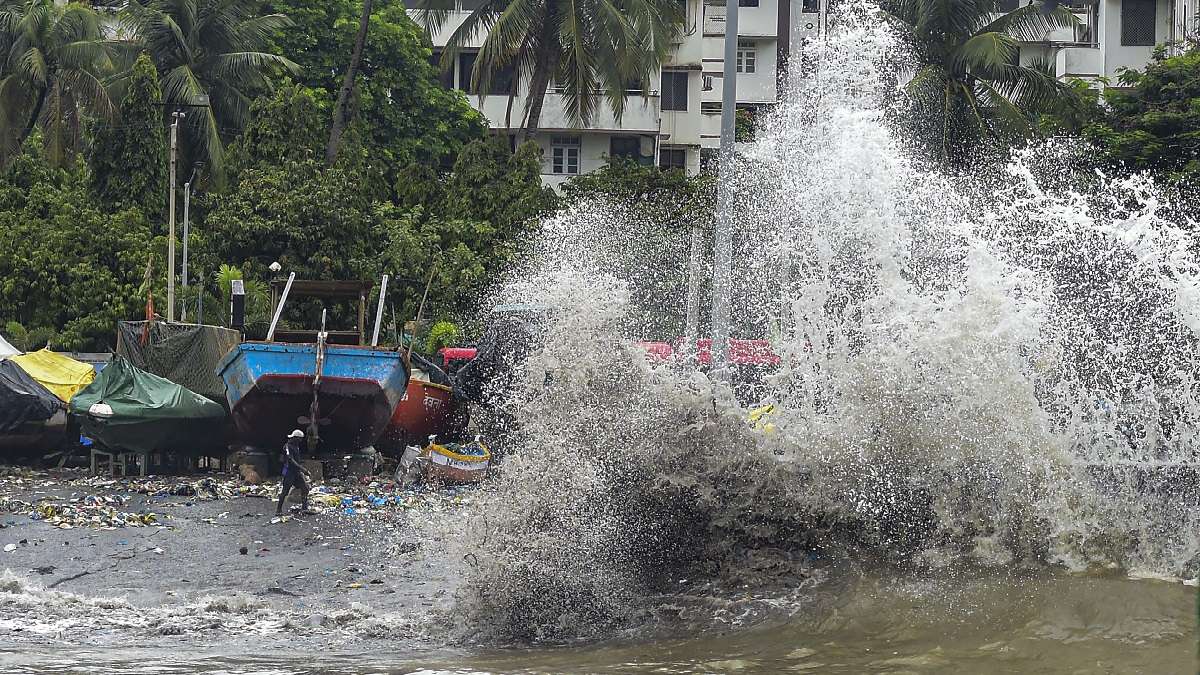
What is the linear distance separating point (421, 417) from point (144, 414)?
4.27 meters

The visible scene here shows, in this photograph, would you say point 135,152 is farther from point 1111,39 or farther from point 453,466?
point 1111,39

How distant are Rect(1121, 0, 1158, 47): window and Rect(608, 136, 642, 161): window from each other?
1417 centimetres

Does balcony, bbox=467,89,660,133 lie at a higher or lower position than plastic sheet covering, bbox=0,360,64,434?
higher

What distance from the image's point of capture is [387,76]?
41.4 m

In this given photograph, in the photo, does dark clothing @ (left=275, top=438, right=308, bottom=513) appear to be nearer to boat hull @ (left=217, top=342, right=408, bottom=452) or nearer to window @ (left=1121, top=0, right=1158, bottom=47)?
boat hull @ (left=217, top=342, right=408, bottom=452)

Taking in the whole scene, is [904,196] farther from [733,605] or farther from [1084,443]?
[733,605]

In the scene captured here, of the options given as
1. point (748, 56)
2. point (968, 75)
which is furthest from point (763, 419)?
point (748, 56)

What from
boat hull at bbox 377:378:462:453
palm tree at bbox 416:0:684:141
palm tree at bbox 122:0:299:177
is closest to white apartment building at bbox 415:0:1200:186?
palm tree at bbox 416:0:684:141

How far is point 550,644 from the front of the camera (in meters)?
10.2

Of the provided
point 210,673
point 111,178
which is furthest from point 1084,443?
point 111,178

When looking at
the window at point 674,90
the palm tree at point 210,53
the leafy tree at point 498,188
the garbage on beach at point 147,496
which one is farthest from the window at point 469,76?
the garbage on beach at point 147,496

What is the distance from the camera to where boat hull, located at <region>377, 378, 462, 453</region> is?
75.4 ft

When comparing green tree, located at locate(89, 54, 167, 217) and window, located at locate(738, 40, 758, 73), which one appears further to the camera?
window, located at locate(738, 40, 758, 73)

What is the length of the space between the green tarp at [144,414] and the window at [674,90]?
25947 millimetres
